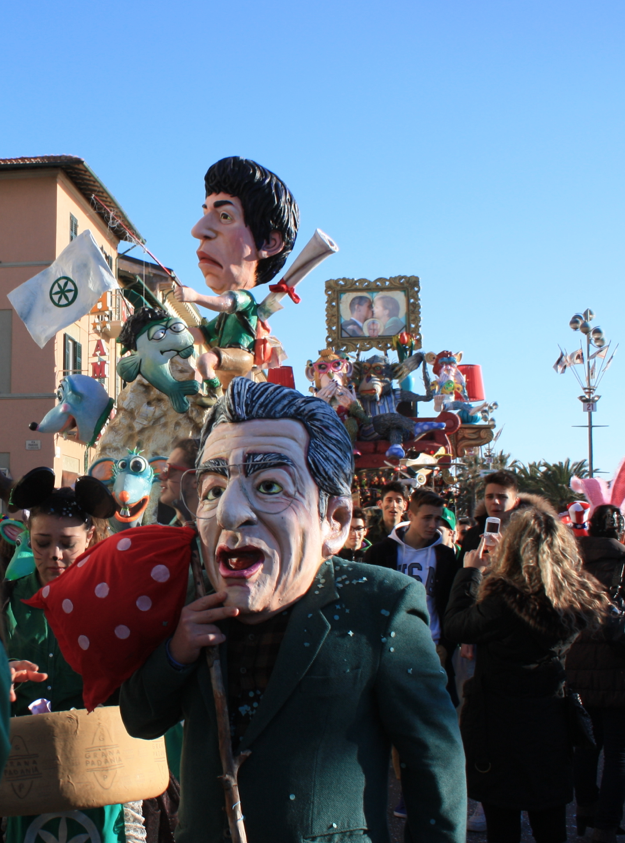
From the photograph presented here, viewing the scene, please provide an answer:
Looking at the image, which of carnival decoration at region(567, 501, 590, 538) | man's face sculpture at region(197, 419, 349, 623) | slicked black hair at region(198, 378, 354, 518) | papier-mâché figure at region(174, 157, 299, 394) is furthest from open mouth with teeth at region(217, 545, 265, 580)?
carnival decoration at region(567, 501, 590, 538)

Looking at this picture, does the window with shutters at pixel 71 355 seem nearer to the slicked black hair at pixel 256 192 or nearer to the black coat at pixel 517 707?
the slicked black hair at pixel 256 192

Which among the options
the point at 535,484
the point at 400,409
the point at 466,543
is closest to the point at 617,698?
the point at 466,543

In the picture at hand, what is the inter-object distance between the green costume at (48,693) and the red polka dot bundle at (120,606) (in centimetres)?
80

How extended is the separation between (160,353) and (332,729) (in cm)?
297

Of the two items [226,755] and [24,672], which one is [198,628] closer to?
[226,755]

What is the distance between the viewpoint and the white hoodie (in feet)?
16.2

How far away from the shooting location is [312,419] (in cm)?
209

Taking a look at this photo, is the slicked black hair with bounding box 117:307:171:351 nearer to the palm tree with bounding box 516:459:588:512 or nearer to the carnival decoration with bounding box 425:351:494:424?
the carnival decoration with bounding box 425:351:494:424

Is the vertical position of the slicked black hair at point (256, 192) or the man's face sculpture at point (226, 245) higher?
the slicked black hair at point (256, 192)

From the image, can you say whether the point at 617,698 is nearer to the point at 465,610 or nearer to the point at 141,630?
the point at 465,610

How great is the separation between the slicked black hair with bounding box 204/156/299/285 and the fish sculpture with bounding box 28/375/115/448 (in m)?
1.37

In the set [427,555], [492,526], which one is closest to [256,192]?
[492,526]

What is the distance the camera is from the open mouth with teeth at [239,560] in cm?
190

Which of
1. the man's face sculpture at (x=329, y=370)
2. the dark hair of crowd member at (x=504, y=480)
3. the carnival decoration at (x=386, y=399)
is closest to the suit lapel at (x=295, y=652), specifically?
the dark hair of crowd member at (x=504, y=480)
